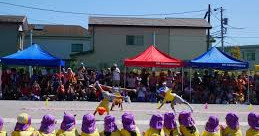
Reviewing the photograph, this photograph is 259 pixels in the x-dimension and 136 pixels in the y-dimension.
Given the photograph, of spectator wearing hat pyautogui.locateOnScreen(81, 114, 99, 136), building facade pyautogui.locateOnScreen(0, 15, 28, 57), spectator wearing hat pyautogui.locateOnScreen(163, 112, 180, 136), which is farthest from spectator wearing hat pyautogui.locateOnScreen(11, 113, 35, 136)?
building facade pyautogui.locateOnScreen(0, 15, 28, 57)

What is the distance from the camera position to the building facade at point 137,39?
152 ft

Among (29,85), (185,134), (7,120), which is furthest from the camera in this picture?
(29,85)

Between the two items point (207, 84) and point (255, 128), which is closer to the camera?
point (255, 128)

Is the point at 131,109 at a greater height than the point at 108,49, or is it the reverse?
the point at 108,49

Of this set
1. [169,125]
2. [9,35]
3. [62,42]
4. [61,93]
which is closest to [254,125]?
[169,125]

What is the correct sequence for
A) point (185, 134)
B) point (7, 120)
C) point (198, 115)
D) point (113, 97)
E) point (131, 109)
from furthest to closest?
1. point (131, 109)
2. point (198, 115)
3. point (113, 97)
4. point (7, 120)
5. point (185, 134)

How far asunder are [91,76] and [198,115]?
9.06m

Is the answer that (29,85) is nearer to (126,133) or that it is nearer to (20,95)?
(20,95)

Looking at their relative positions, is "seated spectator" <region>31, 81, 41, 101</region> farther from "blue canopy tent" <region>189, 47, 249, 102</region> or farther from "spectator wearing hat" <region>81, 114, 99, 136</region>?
"spectator wearing hat" <region>81, 114, 99, 136</region>

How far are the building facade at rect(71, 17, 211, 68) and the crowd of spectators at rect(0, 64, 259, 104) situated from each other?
1880cm

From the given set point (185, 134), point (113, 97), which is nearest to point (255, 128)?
point (185, 134)

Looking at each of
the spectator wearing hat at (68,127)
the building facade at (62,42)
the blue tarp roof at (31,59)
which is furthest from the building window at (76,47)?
the spectator wearing hat at (68,127)

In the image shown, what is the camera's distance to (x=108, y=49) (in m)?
46.5

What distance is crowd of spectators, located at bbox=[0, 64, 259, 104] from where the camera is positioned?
26.0 meters
